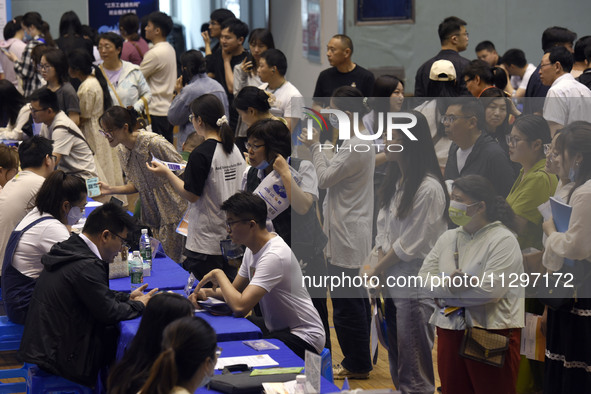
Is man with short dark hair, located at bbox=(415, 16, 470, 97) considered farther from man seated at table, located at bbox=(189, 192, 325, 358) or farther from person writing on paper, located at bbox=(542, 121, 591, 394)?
man seated at table, located at bbox=(189, 192, 325, 358)

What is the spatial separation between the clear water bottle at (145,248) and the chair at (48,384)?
3.35ft

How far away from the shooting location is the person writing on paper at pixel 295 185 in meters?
4.35

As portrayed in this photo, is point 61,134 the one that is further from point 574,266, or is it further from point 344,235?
point 574,266

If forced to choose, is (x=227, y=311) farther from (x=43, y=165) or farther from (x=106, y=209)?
(x=43, y=165)

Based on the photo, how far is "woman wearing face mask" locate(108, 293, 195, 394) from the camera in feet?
9.16

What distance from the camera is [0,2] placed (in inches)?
452

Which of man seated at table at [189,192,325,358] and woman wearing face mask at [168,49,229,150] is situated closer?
man seated at table at [189,192,325,358]

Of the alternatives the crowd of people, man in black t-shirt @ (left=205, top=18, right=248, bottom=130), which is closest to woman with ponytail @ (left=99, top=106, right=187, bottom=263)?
the crowd of people

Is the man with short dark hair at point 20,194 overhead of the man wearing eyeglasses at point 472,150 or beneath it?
beneath

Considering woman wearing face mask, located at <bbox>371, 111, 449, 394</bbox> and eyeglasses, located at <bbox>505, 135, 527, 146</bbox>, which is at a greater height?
eyeglasses, located at <bbox>505, 135, 527, 146</bbox>

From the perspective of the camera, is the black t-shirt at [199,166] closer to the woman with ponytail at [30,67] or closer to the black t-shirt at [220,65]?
the black t-shirt at [220,65]

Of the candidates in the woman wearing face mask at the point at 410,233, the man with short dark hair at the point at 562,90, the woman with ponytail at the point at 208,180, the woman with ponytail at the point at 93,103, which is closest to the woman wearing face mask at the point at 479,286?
the woman wearing face mask at the point at 410,233

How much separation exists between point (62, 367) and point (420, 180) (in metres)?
1.78

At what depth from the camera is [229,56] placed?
7.76 meters
